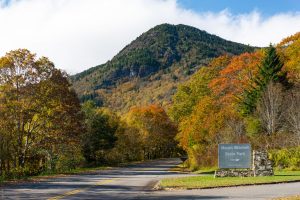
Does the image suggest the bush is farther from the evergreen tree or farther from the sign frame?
the evergreen tree

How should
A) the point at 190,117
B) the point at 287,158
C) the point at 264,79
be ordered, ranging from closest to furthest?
the point at 287,158 → the point at 264,79 → the point at 190,117

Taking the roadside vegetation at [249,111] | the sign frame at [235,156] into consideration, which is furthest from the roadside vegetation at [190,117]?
the sign frame at [235,156]

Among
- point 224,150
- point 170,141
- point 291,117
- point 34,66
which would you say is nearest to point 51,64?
point 34,66

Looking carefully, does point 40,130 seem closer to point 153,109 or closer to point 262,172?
point 262,172

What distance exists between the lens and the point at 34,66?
41.7 metres

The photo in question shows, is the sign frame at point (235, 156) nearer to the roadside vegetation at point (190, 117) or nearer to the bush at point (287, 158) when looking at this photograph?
the roadside vegetation at point (190, 117)

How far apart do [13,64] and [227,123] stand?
937 inches

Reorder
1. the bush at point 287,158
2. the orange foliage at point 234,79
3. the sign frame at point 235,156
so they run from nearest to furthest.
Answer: the sign frame at point 235,156
the bush at point 287,158
the orange foliage at point 234,79

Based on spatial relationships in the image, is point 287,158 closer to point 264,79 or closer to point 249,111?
point 249,111

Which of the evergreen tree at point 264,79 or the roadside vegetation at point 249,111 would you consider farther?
the evergreen tree at point 264,79

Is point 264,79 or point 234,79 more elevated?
point 234,79

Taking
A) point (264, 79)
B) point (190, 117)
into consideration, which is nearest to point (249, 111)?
point (264, 79)

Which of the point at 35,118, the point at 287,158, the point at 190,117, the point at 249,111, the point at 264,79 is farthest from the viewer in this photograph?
the point at 190,117

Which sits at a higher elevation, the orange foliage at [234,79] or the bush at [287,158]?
the orange foliage at [234,79]
